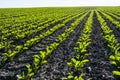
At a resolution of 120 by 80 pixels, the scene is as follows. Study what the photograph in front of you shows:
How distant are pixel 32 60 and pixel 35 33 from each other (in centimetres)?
761

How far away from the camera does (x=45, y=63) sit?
9.10m

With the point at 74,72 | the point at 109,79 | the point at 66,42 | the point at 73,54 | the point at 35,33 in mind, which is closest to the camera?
the point at 109,79

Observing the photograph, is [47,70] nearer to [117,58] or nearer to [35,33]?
[117,58]

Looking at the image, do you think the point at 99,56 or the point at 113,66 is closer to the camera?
the point at 113,66

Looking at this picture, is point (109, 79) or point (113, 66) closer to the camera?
point (109, 79)

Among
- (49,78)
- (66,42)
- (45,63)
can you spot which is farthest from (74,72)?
(66,42)

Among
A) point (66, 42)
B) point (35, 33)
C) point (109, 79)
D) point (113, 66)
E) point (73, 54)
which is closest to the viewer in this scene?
point (109, 79)

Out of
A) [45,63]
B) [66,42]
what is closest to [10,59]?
[45,63]

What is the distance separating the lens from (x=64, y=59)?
9773 mm

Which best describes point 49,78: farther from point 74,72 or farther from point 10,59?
point 10,59

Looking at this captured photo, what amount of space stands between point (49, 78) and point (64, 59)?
7.35 feet

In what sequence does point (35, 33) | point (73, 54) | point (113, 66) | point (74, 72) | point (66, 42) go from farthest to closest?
point (35, 33)
point (66, 42)
point (73, 54)
point (113, 66)
point (74, 72)

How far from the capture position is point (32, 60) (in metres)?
9.72

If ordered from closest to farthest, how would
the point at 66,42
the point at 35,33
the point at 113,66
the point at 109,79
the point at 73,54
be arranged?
the point at 109,79 → the point at 113,66 → the point at 73,54 → the point at 66,42 → the point at 35,33
